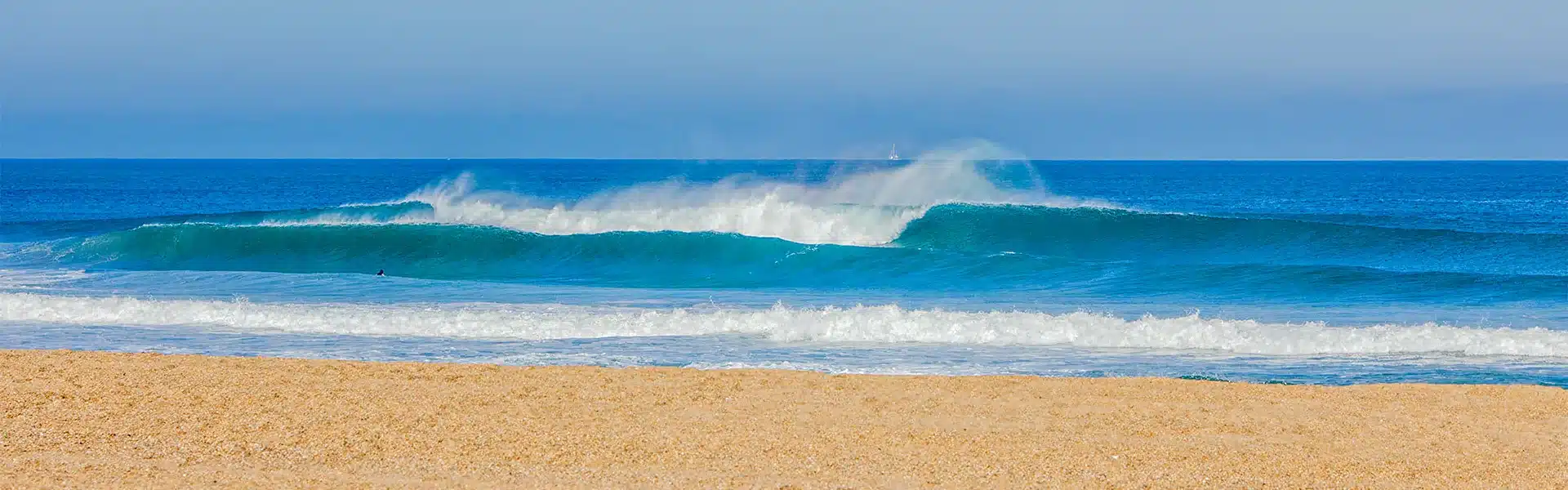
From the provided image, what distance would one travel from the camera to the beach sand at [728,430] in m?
5.48

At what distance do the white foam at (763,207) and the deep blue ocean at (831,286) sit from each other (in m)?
0.08

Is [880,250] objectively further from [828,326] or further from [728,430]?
[728,430]

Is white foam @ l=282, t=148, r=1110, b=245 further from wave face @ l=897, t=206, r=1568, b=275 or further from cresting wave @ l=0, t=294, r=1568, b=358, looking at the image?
cresting wave @ l=0, t=294, r=1568, b=358

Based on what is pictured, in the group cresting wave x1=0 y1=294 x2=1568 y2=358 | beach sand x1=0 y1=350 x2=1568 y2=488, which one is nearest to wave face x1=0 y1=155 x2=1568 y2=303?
cresting wave x1=0 y1=294 x2=1568 y2=358

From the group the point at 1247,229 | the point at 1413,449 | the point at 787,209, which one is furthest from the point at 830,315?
the point at 1247,229

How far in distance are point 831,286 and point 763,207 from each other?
20.0 ft

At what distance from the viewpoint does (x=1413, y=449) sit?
20.1 ft

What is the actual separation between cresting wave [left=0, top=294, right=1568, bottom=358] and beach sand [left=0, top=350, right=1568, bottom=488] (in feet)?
7.75

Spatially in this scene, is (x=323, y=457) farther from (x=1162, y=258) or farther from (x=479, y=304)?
(x=1162, y=258)

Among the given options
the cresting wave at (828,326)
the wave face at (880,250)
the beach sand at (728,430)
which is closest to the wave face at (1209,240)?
the wave face at (880,250)

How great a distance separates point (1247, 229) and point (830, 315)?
1435cm

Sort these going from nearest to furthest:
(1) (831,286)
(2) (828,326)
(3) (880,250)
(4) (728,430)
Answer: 1. (4) (728,430)
2. (2) (828,326)
3. (1) (831,286)
4. (3) (880,250)

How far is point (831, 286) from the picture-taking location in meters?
16.8

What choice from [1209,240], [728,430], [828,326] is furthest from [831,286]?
[728,430]
